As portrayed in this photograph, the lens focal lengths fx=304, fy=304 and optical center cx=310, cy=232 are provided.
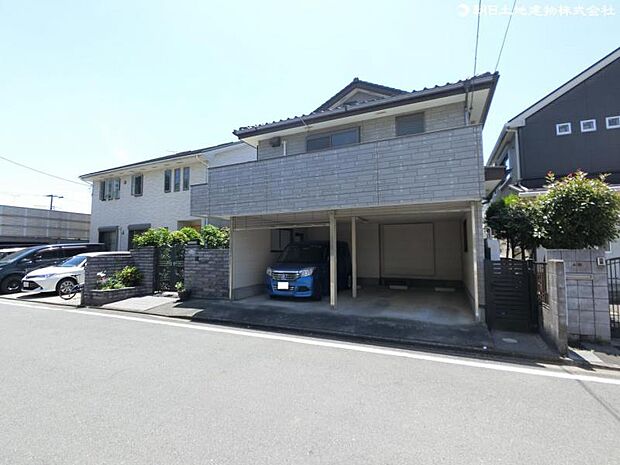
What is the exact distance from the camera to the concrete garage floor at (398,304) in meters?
6.63

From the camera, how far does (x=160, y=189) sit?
15.2 m

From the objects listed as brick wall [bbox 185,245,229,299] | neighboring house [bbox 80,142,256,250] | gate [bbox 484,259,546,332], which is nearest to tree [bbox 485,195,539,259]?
gate [bbox 484,259,546,332]

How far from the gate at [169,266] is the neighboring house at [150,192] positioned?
3.93m

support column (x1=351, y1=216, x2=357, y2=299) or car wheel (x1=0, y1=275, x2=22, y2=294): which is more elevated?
support column (x1=351, y1=216, x2=357, y2=299)

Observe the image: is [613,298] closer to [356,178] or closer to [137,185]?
[356,178]

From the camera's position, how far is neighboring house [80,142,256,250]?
14.4m

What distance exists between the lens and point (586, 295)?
494 cm

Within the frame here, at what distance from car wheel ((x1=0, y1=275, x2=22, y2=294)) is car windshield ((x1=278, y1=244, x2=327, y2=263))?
10110 millimetres

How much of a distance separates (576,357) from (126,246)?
17700 mm

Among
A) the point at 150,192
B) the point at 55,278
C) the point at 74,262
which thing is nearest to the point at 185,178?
the point at 150,192

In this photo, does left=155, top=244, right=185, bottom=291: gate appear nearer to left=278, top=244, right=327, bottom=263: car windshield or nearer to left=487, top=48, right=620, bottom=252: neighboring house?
left=278, top=244, right=327, bottom=263: car windshield

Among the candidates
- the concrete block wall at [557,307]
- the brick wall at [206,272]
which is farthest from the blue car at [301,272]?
the concrete block wall at [557,307]

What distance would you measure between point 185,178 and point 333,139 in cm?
861

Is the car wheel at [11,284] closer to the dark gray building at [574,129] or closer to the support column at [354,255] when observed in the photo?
the support column at [354,255]
